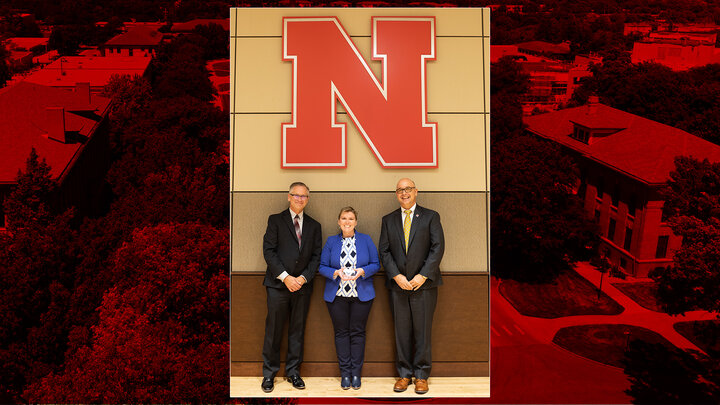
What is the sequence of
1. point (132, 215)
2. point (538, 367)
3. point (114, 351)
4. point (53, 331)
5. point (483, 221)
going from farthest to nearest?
point (538, 367), point (132, 215), point (53, 331), point (114, 351), point (483, 221)

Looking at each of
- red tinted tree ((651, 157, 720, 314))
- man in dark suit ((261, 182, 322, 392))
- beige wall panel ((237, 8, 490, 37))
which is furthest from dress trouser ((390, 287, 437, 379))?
red tinted tree ((651, 157, 720, 314))

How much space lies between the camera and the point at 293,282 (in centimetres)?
A: 885

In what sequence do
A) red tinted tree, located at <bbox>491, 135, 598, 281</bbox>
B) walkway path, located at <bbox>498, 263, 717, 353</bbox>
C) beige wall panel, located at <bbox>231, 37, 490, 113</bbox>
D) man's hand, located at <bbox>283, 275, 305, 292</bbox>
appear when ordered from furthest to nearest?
1. red tinted tree, located at <bbox>491, 135, 598, 281</bbox>
2. walkway path, located at <bbox>498, 263, 717, 353</bbox>
3. beige wall panel, located at <bbox>231, 37, 490, 113</bbox>
4. man's hand, located at <bbox>283, 275, 305, 292</bbox>

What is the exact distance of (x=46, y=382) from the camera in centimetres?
2491

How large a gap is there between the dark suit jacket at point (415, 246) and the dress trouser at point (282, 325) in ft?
4.18

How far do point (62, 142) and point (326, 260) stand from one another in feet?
149

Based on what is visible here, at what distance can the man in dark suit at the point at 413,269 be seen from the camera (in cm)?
895

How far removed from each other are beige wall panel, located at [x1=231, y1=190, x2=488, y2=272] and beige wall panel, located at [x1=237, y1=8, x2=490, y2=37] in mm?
2329

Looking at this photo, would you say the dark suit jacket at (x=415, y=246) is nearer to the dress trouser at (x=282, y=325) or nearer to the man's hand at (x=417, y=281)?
the man's hand at (x=417, y=281)

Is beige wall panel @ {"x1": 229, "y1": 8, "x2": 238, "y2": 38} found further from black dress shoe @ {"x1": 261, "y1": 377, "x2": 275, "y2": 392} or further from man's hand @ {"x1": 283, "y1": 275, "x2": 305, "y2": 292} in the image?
black dress shoe @ {"x1": 261, "y1": 377, "x2": 275, "y2": 392}

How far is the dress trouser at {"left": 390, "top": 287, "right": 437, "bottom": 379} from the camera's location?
357 inches

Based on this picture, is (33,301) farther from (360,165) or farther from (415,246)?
(415,246)

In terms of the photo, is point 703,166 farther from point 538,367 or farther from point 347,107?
point 347,107

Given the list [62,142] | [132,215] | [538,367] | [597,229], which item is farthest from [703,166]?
[62,142]
